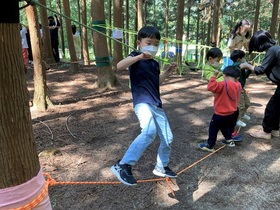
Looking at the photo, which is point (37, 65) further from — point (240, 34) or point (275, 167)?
point (275, 167)

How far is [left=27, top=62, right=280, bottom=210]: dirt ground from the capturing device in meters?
2.78

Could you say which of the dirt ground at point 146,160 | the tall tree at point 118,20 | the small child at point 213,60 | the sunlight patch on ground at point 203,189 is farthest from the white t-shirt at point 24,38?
the sunlight patch on ground at point 203,189

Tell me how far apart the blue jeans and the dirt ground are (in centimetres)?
41

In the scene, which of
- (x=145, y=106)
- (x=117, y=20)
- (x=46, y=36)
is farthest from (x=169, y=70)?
(x=46, y=36)

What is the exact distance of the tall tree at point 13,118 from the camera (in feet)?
3.61

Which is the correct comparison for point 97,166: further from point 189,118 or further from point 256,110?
point 256,110

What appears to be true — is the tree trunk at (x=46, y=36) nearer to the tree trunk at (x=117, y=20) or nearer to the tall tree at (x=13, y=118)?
the tree trunk at (x=117, y=20)

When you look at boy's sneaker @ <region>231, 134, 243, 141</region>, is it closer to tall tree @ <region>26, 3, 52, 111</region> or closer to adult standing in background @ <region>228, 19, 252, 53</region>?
adult standing in background @ <region>228, 19, 252, 53</region>

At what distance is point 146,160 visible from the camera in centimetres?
355

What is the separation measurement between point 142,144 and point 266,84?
7.27 meters

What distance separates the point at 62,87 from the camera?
287 inches

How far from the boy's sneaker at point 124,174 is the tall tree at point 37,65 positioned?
3219mm

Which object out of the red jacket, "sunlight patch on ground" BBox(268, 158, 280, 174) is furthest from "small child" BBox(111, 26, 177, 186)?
"sunlight patch on ground" BBox(268, 158, 280, 174)

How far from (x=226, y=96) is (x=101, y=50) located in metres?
3.92
